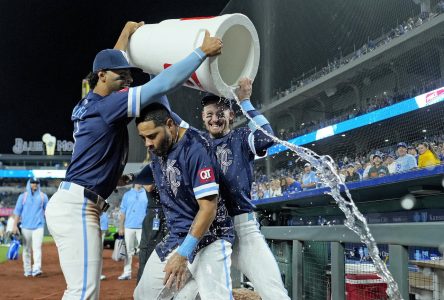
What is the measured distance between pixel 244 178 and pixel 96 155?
105 cm

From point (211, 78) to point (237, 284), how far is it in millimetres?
3320

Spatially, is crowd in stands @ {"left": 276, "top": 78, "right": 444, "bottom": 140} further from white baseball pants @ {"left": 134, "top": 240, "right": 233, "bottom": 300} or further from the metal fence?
white baseball pants @ {"left": 134, "top": 240, "right": 233, "bottom": 300}

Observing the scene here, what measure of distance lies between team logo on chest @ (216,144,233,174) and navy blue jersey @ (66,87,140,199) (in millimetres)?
785

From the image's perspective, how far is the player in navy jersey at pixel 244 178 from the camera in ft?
9.64

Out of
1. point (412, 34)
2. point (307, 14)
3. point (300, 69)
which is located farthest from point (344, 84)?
point (412, 34)

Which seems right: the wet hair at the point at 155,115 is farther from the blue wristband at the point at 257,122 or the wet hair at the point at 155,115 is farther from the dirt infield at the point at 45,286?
the dirt infield at the point at 45,286

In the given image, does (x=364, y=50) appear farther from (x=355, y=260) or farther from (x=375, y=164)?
(x=355, y=260)

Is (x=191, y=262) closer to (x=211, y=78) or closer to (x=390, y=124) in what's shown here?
(x=211, y=78)

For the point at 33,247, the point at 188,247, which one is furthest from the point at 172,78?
the point at 33,247

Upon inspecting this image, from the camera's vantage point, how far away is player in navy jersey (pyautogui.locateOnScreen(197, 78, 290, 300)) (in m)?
2.94

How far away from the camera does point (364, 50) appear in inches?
256

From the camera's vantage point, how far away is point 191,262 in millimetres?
2408

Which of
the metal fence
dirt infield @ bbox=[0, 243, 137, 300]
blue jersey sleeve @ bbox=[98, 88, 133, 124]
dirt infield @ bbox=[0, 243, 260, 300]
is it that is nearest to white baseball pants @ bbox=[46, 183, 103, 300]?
blue jersey sleeve @ bbox=[98, 88, 133, 124]

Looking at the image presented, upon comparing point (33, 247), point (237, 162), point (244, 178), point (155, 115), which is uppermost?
point (155, 115)
